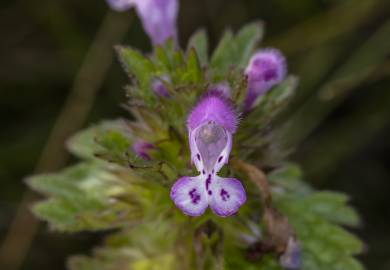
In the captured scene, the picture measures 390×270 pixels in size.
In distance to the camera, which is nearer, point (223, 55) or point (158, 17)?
point (223, 55)

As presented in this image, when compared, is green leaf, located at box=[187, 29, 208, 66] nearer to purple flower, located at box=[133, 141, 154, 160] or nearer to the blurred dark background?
purple flower, located at box=[133, 141, 154, 160]

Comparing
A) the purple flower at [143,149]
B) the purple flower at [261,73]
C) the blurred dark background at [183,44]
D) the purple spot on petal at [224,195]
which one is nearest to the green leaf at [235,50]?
the purple flower at [261,73]

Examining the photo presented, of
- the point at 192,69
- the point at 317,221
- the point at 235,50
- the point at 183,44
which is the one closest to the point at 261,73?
the point at 192,69

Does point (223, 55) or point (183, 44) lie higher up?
point (183, 44)

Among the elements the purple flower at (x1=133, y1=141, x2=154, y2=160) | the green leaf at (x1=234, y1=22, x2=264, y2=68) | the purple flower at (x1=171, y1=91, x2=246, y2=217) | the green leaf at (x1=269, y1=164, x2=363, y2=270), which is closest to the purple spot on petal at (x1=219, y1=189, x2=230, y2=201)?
the purple flower at (x1=171, y1=91, x2=246, y2=217)

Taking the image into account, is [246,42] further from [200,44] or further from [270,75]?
[270,75]

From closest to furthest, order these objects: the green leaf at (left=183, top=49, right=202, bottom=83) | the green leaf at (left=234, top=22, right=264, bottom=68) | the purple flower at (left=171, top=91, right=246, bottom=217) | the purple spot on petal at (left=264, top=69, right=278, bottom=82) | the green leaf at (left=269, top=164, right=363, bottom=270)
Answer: the purple flower at (left=171, top=91, right=246, bottom=217)
the green leaf at (left=183, top=49, right=202, bottom=83)
the purple spot on petal at (left=264, top=69, right=278, bottom=82)
the green leaf at (left=269, top=164, right=363, bottom=270)
the green leaf at (left=234, top=22, right=264, bottom=68)

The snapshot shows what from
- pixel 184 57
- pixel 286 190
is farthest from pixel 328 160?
pixel 184 57
